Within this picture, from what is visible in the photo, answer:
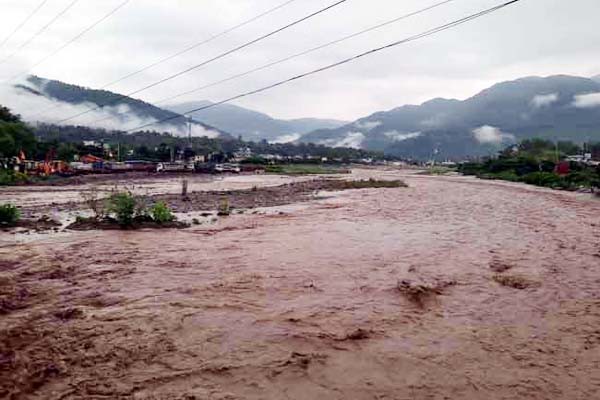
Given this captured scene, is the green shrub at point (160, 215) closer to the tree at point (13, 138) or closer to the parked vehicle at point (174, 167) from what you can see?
the tree at point (13, 138)

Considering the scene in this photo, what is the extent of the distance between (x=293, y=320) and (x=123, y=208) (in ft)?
32.2

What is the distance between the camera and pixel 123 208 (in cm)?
1452

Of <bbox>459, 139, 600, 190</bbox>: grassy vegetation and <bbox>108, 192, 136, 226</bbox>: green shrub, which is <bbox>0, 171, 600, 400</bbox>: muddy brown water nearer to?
<bbox>108, 192, 136, 226</bbox>: green shrub

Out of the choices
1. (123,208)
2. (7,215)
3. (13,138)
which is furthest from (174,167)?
(123,208)

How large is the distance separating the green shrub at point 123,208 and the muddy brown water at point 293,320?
1754 mm

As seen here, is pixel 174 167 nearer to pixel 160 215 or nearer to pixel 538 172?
pixel 538 172

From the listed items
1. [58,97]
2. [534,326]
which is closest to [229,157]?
[534,326]

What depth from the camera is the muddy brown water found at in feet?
15.1

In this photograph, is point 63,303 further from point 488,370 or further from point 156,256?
point 488,370

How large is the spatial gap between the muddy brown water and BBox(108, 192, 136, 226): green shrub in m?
1.75

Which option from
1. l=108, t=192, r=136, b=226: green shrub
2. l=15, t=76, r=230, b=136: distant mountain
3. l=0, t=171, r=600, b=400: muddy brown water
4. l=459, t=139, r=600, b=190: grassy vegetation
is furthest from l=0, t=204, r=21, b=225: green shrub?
l=15, t=76, r=230, b=136: distant mountain

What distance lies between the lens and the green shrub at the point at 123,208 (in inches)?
573

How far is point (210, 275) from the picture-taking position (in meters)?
8.86

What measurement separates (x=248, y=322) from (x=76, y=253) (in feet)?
20.4
